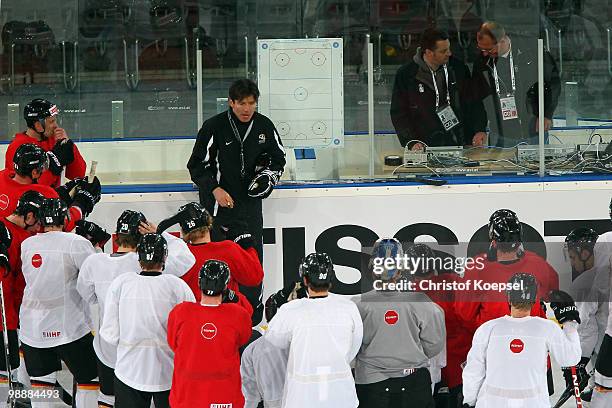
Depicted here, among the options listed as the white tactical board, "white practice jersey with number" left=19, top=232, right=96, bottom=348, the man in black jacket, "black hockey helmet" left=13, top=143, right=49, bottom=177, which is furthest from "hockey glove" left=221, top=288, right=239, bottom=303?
the white tactical board

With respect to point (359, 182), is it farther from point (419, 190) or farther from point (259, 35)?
point (259, 35)

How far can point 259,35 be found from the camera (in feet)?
26.8

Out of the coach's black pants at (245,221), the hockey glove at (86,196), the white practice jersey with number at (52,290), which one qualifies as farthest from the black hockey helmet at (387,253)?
the hockey glove at (86,196)

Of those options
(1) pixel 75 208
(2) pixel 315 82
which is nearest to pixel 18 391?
(1) pixel 75 208

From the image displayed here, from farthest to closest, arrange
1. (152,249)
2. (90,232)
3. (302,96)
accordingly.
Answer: (302,96) → (90,232) → (152,249)

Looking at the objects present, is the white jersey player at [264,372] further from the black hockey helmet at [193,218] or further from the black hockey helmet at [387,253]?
the black hockey helmet at [193,218]

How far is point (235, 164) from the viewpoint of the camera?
738cm

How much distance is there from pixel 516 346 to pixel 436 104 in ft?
10.5

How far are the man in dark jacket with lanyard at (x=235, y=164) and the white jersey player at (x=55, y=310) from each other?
1363 mm

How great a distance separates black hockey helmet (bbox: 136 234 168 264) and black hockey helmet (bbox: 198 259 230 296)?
27 centimetres

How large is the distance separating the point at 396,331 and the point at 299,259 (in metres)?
2.34

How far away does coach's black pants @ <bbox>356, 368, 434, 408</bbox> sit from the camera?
5324 millimetres

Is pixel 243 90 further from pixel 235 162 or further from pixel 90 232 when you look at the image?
pixel 90 232

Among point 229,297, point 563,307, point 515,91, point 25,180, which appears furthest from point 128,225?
point 515,91
